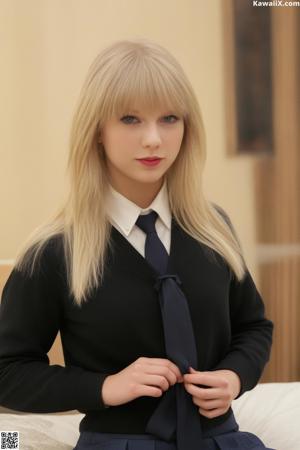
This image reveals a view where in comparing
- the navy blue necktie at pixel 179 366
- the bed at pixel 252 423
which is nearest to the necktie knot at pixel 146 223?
the navy blue necktie at pixel 179 366

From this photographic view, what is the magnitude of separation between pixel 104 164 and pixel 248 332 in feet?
1.50

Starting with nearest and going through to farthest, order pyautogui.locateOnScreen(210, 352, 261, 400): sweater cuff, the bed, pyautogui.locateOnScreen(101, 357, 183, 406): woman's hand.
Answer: pyautogui.locateOnScreen(101, 357, 183, 406): woman's hand, pyautogui.locateOnScreen(210, 352, 261, 400): sweater cuff, the bed

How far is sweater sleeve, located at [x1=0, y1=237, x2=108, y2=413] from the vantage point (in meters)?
1.22

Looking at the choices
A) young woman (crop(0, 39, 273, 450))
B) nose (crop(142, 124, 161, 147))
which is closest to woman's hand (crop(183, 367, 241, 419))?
young woman (crop(0, 39, 273, 450))

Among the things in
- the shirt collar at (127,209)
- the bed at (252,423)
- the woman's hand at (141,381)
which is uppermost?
the shirt collar at (127,209)

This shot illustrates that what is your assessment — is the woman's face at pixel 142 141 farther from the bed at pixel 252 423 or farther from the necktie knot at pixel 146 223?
the bed at pixel 252 423

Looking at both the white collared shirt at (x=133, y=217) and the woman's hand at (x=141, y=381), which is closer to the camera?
the woman's hand at (x=141, y=381)

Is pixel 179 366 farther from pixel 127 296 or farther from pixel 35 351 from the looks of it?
pixel 35 351

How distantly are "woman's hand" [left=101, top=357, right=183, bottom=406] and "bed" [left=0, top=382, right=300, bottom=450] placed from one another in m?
0.44

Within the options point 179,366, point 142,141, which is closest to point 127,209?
point 142,141

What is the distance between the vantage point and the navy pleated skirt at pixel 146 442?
1.23 metres

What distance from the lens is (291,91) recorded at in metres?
2.71

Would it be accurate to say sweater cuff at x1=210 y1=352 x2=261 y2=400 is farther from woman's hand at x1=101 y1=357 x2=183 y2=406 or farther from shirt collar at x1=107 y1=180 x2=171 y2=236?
shirt collar at x1=107 y1=180 x2=171 y2=236

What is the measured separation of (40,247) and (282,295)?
66.5 inches
